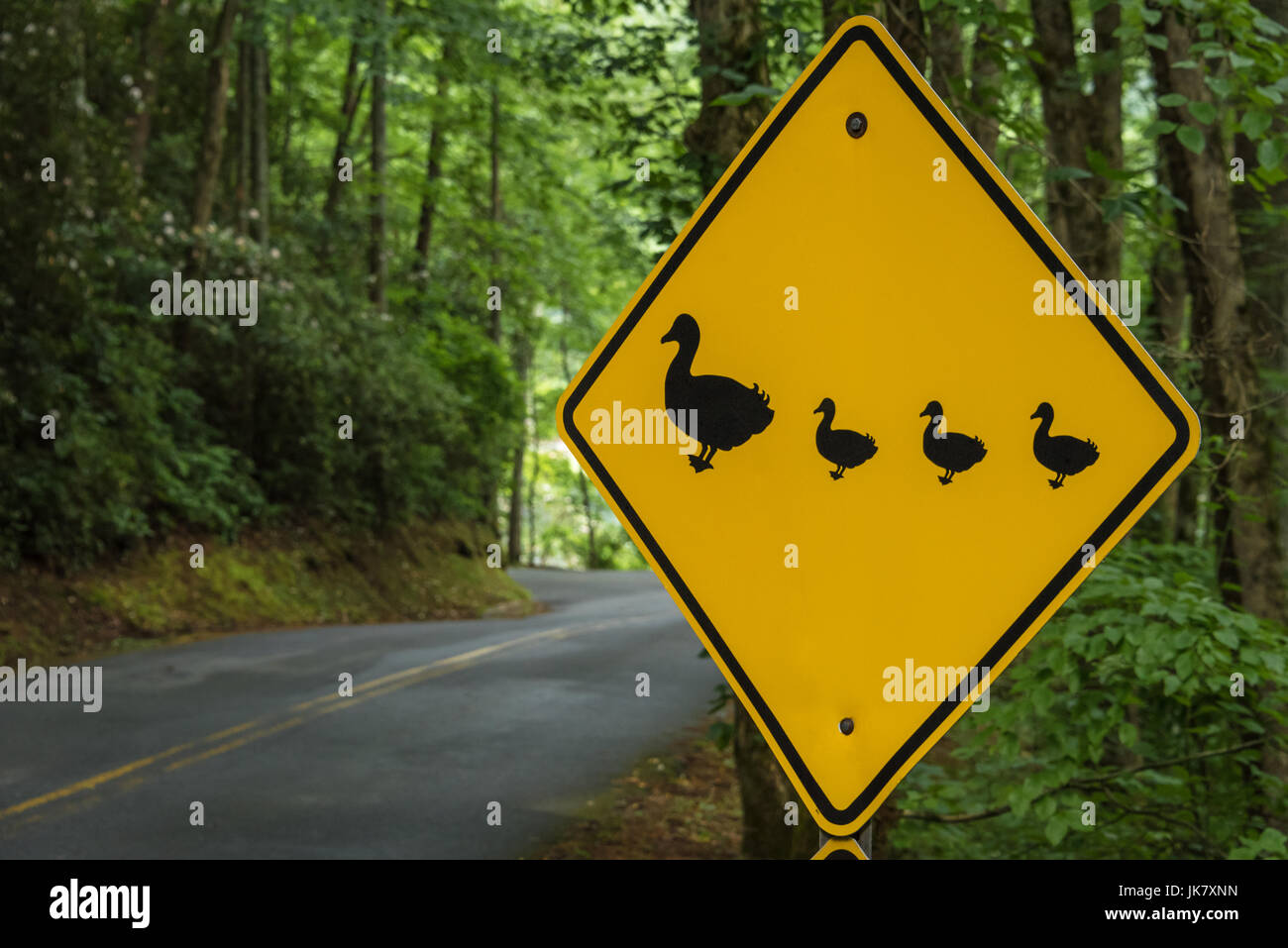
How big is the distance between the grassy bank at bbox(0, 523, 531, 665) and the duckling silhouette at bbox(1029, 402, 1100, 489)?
11.3m

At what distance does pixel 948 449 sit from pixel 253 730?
773 centimetres

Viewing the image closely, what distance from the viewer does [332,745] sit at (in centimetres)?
852

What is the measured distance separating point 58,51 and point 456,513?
11.6 metres

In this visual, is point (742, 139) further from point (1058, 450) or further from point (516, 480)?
point (516, 480)

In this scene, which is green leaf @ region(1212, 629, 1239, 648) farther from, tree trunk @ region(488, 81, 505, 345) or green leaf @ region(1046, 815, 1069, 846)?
tree trunk @ region(488, 81, 505, 345)

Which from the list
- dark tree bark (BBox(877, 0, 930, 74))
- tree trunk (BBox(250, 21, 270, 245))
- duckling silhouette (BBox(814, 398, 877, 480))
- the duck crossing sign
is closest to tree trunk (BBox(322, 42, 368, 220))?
tree trunk (BBox(250, 21, 270, 245))

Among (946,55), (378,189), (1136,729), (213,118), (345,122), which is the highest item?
(345,122)

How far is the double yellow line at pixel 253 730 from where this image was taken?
22.7ft

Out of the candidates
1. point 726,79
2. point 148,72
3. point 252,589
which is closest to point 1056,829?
point 726,79

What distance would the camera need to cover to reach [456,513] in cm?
2272

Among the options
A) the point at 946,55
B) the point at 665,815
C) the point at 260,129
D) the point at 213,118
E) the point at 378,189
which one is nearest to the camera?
the point at 665,815

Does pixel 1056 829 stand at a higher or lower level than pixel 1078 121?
lower
